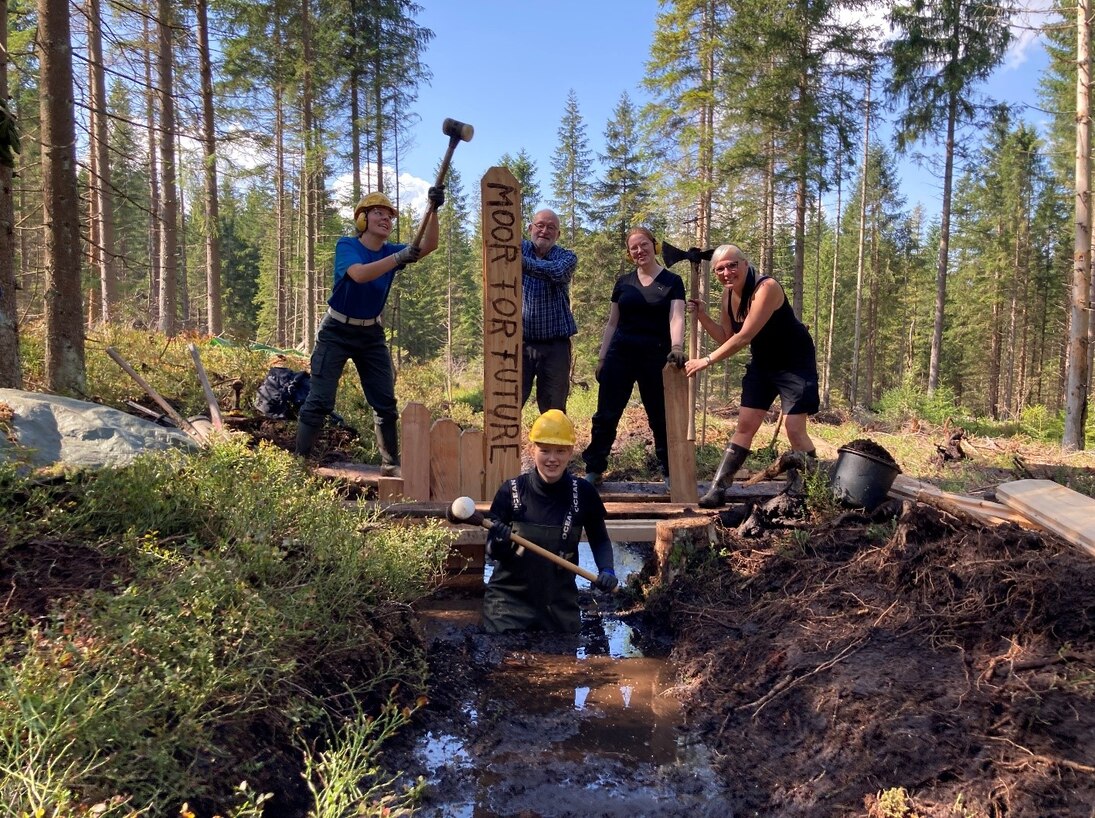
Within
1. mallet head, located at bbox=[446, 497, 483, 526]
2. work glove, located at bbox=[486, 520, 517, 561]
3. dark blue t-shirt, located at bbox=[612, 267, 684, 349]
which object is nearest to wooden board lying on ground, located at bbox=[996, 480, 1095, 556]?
dark blue t-shirt, located at bbox=[612, 267, 684, 349]

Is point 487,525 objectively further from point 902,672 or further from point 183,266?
point 183,266

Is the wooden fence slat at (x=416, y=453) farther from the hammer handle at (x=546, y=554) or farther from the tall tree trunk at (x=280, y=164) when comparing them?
the tall tree trunk at (x=280, y=164)

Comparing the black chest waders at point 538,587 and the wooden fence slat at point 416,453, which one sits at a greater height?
the wooden fence slat at point 416,453

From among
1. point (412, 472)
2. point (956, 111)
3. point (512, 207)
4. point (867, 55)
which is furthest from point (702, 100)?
point (412, 472)

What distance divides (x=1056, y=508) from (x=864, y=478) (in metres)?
1.09

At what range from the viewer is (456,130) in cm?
468

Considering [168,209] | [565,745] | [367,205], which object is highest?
[168,209]

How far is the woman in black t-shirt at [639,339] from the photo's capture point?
5371mm

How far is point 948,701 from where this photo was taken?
8.91 ft

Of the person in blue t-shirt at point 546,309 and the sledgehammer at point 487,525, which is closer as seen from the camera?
the sledgehammer at point 487,525

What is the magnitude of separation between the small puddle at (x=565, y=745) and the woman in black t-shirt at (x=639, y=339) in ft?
6.34

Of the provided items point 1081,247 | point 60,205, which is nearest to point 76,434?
point 60,205

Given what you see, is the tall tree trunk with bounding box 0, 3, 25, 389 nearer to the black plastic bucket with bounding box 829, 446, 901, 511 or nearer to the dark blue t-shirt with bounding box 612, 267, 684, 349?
the dark blue t-shirt with bounding box 612, 267, 684, 349

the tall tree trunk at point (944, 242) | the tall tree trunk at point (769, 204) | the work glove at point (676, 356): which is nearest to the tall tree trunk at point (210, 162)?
the work glove at point (676, 356)
